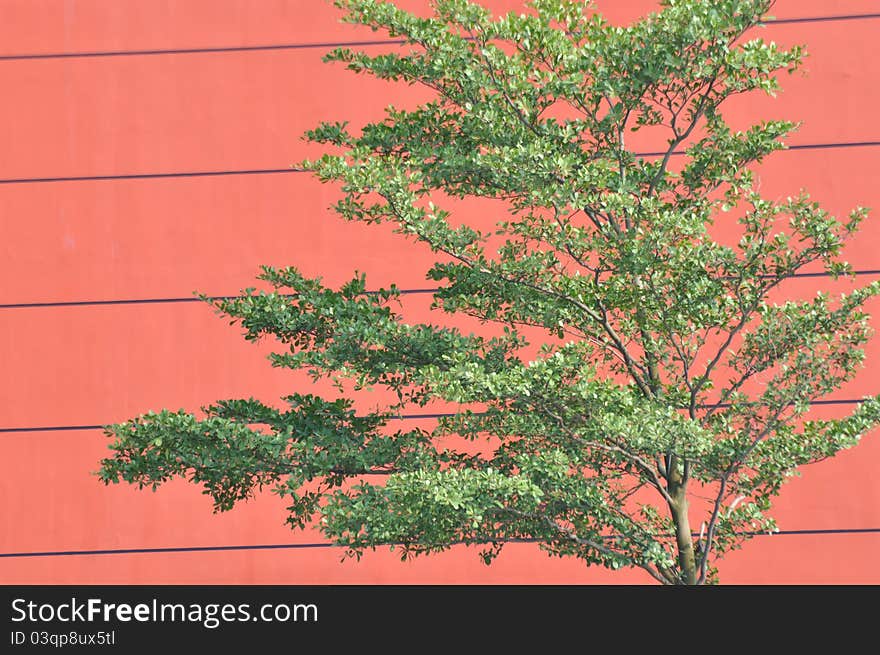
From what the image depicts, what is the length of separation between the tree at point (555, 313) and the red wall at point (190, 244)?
250 cm

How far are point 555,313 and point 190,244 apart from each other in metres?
3.98

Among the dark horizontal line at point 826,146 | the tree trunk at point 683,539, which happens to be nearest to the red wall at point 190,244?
the dark horizontal line at point 826,146

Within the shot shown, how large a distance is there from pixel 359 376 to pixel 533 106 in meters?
1.71

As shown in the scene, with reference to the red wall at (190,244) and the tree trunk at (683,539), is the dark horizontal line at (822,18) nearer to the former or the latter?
the red wall at (190,244)

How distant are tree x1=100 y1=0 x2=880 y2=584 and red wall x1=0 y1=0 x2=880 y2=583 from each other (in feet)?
8.21

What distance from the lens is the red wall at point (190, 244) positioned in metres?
7.63

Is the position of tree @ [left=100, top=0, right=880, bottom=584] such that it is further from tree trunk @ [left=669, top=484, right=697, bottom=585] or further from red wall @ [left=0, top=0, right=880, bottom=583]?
red wall @ [left=0, top=0, right=880, bottom=583]

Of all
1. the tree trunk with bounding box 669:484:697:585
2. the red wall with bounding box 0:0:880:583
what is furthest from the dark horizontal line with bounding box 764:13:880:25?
the tree trunk with bounding box 669:484:697:585

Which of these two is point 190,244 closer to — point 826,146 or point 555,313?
point 555,313

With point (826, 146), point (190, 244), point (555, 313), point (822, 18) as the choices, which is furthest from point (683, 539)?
point (822, 18)

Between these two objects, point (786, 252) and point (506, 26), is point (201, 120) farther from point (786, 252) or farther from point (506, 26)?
point (786, 252)

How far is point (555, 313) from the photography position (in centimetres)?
495

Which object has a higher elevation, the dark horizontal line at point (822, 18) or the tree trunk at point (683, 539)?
the dark horizontal line at point (822, 18)
